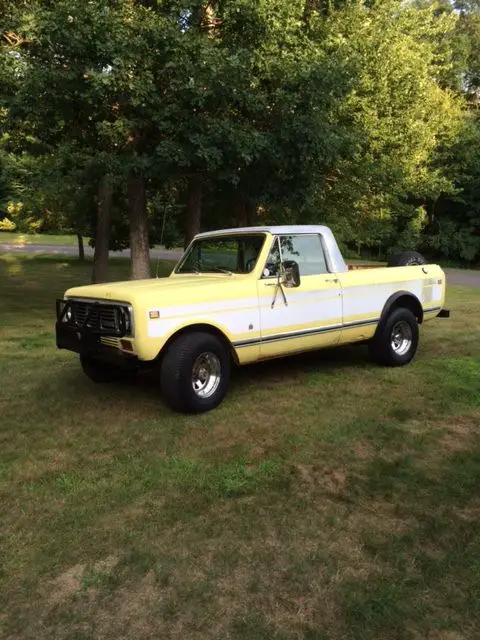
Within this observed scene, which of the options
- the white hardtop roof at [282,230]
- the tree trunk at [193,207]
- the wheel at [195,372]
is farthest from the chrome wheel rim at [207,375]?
the tree trunk at [193,207]

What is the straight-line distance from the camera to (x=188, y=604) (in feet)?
9.03

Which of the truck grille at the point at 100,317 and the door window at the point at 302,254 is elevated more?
the door window at the point at 302,254

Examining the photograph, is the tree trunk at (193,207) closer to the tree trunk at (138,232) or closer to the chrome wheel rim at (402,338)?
the tree trunk at (138,232)

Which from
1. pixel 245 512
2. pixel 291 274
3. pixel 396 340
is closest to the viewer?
pixel 245 512

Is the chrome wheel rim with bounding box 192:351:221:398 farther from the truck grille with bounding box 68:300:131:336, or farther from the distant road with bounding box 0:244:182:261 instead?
the distant road with bounding box 0:244:182:261

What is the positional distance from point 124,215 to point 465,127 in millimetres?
19194

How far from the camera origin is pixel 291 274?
600 centimetres

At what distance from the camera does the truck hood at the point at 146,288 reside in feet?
17.1

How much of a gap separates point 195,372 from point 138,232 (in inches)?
306

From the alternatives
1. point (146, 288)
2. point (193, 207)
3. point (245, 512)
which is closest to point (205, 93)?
point (146, 288)

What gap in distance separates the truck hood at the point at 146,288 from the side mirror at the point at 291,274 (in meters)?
0.46

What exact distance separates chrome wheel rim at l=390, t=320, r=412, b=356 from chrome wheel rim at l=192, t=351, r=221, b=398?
2819 mm

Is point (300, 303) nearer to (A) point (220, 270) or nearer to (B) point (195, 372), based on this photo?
(A) point (220, 270)

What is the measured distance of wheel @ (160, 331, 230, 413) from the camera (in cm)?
521
